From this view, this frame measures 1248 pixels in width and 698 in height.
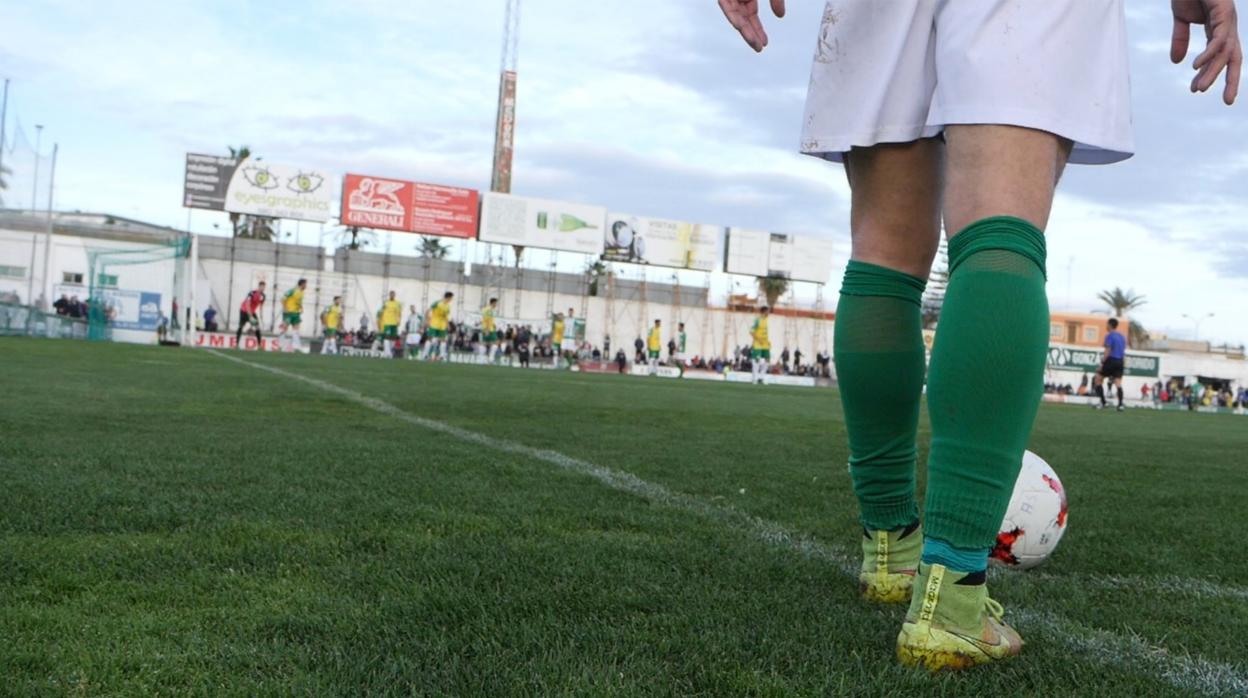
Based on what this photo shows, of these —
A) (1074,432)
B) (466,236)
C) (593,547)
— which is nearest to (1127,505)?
(593,547)

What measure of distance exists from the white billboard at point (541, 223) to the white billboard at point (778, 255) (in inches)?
261

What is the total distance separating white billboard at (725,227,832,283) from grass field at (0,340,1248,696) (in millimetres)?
43288

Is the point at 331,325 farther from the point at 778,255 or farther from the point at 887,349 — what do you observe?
→ the point at 887,349

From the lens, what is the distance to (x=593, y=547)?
225cm

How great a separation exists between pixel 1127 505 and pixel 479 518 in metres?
2.48

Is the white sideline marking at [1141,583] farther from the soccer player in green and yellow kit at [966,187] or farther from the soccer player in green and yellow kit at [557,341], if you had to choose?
the soccer player in green and yellow kit at [557,341]

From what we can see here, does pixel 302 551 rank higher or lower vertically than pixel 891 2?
lower

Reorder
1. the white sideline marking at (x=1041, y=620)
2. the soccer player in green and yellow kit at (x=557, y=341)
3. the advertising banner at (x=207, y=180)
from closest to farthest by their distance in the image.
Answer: the white sideline marking at (x=1041, y=620) → the soccer player in green and yellow kit at (x=557, y=341) → the advertising banner at (x=207, y=180)

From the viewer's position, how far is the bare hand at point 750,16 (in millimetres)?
1894

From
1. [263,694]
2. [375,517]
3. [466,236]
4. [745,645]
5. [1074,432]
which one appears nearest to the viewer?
[263,694]

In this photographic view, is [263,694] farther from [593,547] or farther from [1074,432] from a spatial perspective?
[1074,432]

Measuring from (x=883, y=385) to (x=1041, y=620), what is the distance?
501mm

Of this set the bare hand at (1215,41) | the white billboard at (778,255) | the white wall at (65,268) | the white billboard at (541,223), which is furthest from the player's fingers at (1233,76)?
the white billboard at (778,255)

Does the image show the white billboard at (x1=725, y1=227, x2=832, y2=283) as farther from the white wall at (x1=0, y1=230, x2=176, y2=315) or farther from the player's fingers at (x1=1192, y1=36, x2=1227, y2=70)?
the player's fingers at (x1=1192, y1=36, x2=1227, y2=70)
